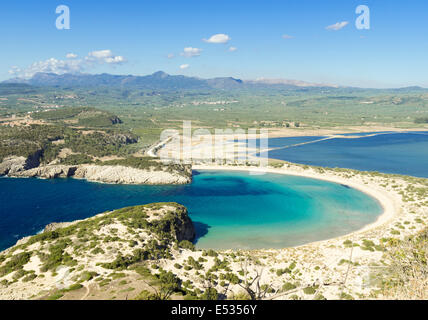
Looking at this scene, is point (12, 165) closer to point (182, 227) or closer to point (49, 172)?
point (49, 172)

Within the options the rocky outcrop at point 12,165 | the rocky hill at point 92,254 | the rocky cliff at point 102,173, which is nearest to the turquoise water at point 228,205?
the rocky cliff at point 102,173

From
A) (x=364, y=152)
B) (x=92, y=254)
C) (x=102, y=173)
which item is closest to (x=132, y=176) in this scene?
(x=102, y=173)

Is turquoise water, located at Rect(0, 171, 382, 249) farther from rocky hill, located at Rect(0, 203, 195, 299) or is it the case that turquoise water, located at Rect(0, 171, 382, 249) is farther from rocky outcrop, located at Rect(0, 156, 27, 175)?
rocky hill, located at Rect(0, 203, 195, 299)

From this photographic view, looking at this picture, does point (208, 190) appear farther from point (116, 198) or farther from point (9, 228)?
point (9, 228)

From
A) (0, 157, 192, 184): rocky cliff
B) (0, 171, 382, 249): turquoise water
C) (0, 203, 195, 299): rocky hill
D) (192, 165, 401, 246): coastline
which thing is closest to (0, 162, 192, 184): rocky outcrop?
(0, 157, 192, 184): rocky cliff

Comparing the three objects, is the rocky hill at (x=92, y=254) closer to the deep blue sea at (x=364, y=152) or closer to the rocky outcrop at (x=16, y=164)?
the rocky outcrop at (x=16, y=164)
